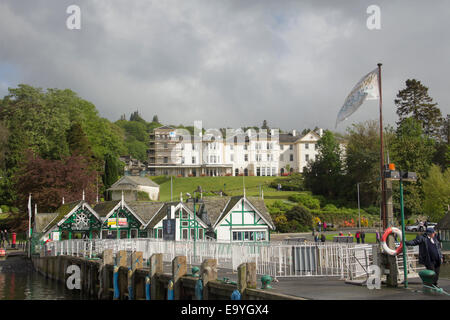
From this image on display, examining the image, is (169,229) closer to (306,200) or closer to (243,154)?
(306,200)

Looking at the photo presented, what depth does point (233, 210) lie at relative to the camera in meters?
50.7

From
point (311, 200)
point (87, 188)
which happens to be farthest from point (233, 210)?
point (311, 200)

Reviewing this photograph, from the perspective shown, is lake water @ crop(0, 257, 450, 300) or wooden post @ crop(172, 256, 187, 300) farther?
lake water @ crop(0, 257, 450, 300)

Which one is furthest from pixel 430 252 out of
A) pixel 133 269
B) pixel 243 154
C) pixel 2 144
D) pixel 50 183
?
pixel 243 154

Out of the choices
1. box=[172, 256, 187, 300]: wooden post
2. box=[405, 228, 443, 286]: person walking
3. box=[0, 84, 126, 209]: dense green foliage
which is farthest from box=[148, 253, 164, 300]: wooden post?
box=[0, 84, 126, 209]: dense green foliage

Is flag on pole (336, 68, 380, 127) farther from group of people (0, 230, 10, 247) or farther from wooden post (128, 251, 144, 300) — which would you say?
group of people (0, 230, 10, 247)

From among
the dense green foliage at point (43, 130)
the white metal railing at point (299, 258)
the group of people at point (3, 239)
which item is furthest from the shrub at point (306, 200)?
the white metal railing at point (299, 258)

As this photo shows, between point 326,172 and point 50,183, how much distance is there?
2242 inches

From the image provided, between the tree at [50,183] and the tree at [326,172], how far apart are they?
49752 millimetres

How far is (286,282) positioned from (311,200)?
70.6 m

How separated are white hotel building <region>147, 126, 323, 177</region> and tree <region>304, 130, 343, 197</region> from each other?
37312mm

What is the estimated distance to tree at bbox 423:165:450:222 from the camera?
68062 mm

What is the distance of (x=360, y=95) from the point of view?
23828mm
